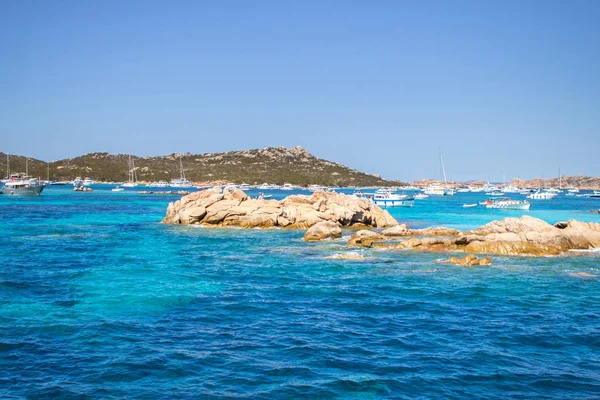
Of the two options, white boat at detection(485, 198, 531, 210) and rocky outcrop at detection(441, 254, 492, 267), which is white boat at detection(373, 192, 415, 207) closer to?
white boat at detection(485, 198, 531, 210)

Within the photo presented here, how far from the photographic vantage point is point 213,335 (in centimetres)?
1820

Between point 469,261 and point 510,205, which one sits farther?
point 510,205

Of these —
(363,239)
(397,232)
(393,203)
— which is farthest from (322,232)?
(393,203)

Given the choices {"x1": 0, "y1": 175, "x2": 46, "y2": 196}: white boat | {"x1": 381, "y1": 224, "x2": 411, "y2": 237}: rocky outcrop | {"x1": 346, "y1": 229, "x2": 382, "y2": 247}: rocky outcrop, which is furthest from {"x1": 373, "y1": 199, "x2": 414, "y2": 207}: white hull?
{"x1": 0, "y1": 175, "x2": 46, "y2": 196}: white boat

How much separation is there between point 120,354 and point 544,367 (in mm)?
13236

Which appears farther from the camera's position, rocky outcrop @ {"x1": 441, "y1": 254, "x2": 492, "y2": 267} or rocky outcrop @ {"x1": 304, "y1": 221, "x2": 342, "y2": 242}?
rocky outcrop @ {"x1": 304, "y1": 221, "x2": 342, "y2": 242}

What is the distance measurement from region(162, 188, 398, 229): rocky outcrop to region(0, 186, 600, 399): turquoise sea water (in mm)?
22105

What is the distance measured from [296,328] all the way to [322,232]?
27.3 meters

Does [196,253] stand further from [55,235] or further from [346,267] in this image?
[55,235]

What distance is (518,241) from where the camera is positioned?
3894 cm

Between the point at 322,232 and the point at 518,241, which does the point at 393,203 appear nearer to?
the point at 322,232

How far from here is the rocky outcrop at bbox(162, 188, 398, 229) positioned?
57812 mm

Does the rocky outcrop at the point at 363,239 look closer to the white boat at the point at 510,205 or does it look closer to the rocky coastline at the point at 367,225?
the rocky coastline at the point at 367,225

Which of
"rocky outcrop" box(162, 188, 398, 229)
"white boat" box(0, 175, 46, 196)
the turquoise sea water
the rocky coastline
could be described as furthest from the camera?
"white boat" box(0, 175, 46, 196)
